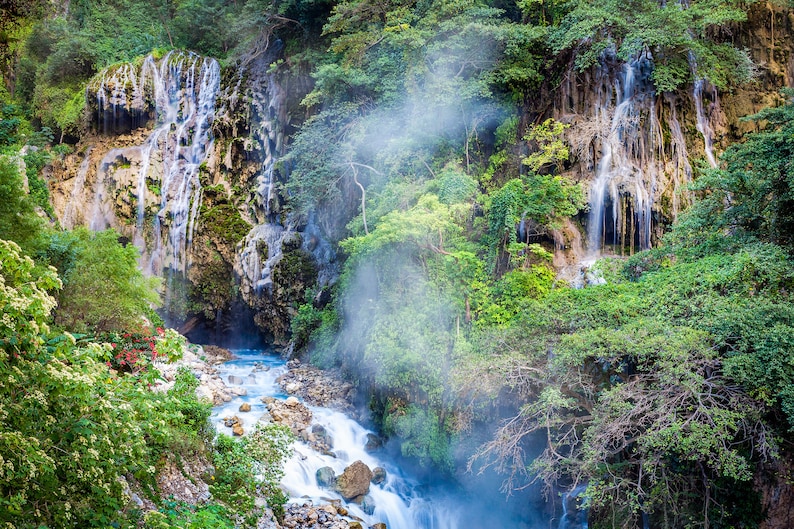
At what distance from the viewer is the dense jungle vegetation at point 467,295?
15.1ft

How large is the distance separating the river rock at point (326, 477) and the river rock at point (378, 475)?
1042 millimetres

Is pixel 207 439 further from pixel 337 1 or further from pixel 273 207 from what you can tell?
pixel 337 1

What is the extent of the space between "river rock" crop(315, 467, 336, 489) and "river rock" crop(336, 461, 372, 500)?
15 centimetres

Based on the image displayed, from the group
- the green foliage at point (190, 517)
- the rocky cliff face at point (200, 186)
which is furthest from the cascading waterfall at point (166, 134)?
the green foliage at point (190, 517)

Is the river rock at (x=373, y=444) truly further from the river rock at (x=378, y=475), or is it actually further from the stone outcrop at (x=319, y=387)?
the stone outcrop at (x=319, y=387)

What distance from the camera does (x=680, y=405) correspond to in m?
8.05

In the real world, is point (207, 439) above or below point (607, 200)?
below

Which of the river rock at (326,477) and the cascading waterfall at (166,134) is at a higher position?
the cascading waterfall at (166,134)

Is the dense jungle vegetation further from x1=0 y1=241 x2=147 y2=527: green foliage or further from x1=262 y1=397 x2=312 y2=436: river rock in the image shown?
x1=262 y1=397 x2=312 y2=436: river rock

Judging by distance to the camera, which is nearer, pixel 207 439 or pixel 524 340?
pixel 207 439

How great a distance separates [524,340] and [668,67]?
9.73 metres

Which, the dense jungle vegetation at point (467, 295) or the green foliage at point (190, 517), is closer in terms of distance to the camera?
the dense jungle vegetation at point (467, 295)

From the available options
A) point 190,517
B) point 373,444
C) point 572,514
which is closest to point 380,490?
point 373,444

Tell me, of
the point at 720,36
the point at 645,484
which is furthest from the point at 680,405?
the point at 720,36
